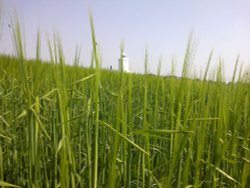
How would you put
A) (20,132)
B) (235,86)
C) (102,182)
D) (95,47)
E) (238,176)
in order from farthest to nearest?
1. (20,132)
2. (235,86)
3. (238,176)
4. (102,182)
5. (95,47)

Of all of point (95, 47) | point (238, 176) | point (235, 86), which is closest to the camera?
point (95, 47)

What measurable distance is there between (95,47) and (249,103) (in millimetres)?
889

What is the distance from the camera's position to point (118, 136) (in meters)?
0.44

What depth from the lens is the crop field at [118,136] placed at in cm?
54

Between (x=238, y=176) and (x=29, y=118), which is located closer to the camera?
(x=29, y=118)

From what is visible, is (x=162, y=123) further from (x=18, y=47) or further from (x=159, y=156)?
(x=18, y=47)

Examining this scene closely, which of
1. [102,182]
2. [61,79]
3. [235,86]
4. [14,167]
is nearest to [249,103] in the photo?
[235,86]

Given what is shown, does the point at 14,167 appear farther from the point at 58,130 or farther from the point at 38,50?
the point at 38,50

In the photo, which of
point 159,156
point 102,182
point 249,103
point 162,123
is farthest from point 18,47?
point 249,103

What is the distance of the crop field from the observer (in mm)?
535

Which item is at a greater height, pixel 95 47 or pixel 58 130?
pixel 95 47

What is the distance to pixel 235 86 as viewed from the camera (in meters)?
1.05

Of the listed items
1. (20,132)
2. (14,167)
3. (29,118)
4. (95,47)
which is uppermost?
(95,47)

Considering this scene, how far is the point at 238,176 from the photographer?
939mm
